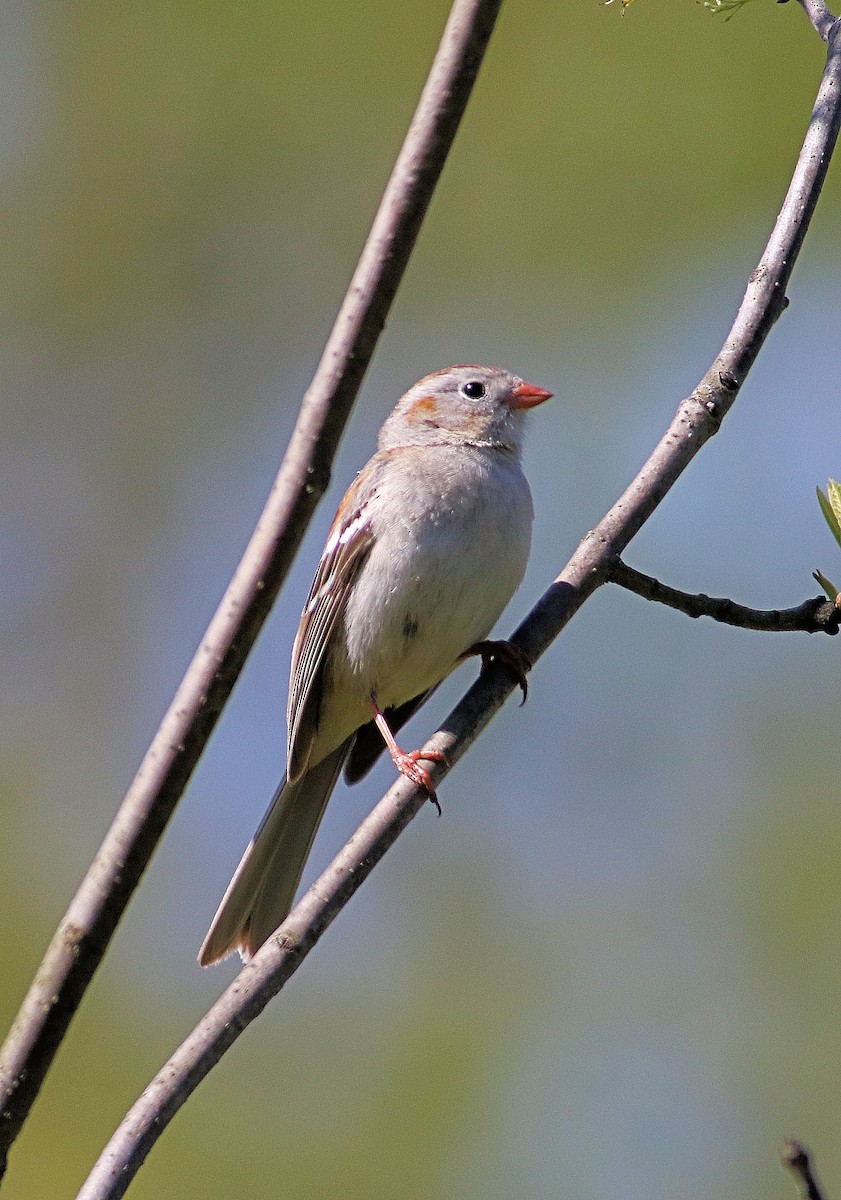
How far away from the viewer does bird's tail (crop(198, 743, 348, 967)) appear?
3545mm

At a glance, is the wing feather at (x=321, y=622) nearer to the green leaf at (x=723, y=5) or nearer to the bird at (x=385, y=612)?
the bird at (x=385, y=612)

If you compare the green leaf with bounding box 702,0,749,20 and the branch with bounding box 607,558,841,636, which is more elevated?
the green leaf with bounding box 702,0,749,20

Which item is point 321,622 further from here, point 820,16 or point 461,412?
point 820,16

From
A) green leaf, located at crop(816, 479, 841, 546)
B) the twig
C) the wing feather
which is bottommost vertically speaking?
the wing feather

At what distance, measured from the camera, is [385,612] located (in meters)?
3.96

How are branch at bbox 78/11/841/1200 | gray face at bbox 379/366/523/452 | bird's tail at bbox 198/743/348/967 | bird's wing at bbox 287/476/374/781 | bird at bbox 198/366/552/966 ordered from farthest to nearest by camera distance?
gray face at bbox 379/366/523/452, bird's wing at bbox 287/476/374/781, bird at bbox 198/366/552/966, bird's tail at bbox 198/743/348/967, branch at bbox 78/11/841/1200

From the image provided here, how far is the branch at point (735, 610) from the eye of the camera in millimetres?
2689

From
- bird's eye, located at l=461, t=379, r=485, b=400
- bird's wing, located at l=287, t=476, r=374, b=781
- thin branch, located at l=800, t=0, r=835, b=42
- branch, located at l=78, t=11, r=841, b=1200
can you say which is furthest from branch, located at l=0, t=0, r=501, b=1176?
bird's eye, located at l=461, t=379, r=485, b=400

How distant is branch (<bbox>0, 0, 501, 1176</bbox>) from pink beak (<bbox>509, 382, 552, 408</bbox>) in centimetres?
279

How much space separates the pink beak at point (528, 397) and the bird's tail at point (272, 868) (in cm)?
136

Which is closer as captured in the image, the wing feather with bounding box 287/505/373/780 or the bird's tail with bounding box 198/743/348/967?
the bird's tail with bounding box 198/743/348/967

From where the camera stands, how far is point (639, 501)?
8.45ft

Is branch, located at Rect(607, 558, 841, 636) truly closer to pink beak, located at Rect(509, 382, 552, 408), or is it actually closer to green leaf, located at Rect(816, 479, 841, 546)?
green leaf, located at Rect(816, 479, 841, 546)

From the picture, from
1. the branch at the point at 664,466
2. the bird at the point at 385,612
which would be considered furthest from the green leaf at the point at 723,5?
the bird at the point at 385,612
